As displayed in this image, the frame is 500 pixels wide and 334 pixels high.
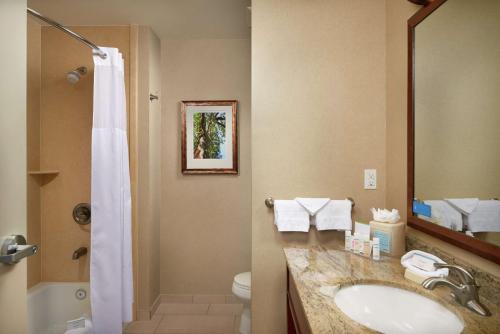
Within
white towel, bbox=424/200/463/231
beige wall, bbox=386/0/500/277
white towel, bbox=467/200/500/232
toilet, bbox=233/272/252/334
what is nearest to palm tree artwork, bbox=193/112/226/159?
toilet, bbox=233/272/252/334

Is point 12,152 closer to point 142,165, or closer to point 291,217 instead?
point 291,217

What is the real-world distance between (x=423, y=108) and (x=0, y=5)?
1638mm

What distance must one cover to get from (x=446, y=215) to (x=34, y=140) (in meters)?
2.97

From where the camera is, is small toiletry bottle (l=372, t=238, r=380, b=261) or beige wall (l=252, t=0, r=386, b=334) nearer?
small toiletry bottle (l=372, t=238, r=380, b=261)

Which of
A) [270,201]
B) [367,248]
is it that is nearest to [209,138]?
[270,201]

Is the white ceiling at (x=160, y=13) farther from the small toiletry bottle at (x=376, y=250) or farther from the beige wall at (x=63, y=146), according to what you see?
the small toiletry bottle at (x=376, y=250)

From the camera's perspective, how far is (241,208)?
8.82 feet

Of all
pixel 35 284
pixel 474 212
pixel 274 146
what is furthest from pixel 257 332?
pixel 35 284

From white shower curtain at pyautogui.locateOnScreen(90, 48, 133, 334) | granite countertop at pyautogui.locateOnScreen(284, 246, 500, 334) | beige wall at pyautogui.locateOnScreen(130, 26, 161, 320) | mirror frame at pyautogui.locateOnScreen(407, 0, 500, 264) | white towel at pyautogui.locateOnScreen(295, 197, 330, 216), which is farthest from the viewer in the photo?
beige wall at pyautogui.locateOnScreen(130, 26, 161, 320)

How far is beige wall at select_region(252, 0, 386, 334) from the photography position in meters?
1.58

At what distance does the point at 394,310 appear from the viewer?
3.16 ft

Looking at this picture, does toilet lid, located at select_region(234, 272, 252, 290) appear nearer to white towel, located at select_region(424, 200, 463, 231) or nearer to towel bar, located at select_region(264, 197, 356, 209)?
towel bar, located at select_region(264, 197, 356, 209)

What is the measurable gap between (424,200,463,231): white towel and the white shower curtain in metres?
1.76

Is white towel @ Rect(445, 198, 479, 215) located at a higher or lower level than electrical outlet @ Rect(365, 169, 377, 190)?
lower
